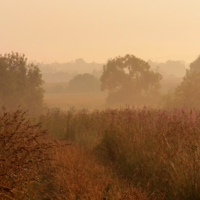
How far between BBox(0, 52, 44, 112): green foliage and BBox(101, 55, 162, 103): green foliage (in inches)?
583

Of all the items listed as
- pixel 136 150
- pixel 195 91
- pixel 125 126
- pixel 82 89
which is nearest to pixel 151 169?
pixel 136 150

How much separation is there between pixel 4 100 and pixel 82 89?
50003 mm

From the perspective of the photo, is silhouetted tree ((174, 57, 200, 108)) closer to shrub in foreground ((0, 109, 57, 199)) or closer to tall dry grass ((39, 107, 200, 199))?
tall dry grass ((39, 107, 200, 199))

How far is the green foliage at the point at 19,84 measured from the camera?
23734 mm

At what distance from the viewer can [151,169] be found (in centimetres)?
435

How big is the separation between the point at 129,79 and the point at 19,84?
19.4 m

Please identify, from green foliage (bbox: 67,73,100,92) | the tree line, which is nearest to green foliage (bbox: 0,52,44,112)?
the tree line

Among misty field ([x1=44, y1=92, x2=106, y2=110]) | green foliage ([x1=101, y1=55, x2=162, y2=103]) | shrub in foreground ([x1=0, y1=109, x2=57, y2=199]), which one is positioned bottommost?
misty field ([x1=44, y1=92, x2=106, y2=110])

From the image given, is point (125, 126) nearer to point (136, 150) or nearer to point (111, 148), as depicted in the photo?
point (111, 148)

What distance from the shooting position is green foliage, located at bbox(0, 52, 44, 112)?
934 inches

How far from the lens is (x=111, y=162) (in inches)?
183

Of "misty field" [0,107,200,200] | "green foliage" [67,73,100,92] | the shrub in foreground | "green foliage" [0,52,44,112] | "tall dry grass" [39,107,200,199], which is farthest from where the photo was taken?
"green foliage" [67,73,100,92]

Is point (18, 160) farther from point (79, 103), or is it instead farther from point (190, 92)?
point (79, 103)

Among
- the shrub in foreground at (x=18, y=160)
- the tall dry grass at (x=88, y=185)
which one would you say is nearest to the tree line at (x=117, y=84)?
the tall dry grass at (x=88, y=185)
